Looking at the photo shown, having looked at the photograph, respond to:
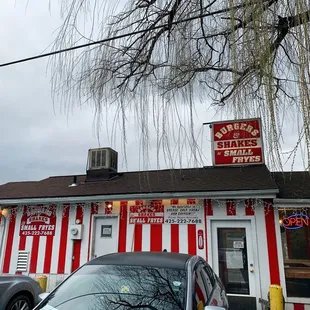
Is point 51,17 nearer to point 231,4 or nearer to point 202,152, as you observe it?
point 231,4

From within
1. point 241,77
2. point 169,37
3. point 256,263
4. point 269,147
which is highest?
point 169,37

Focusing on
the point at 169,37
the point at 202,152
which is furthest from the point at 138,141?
the point at 169,37

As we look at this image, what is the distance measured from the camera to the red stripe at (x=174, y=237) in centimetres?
694

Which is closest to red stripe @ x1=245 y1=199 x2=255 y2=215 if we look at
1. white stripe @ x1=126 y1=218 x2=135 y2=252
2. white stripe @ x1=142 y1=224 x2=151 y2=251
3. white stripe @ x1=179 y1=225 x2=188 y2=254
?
white stripe @ x1=179 y1=225 x2=188 y2=254

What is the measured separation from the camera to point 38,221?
26.3ft

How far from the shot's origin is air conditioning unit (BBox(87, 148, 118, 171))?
908cm

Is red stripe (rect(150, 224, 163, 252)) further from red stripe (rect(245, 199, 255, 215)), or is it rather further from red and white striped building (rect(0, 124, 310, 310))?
red stripe (rect(245, 199, 255, 215))

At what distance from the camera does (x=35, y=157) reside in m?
6.83

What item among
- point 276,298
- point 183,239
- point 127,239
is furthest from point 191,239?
point 276,298

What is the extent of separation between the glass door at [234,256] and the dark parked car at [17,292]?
12.9 ft

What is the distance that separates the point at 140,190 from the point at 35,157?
8.87 ft

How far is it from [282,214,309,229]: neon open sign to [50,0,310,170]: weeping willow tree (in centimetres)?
375

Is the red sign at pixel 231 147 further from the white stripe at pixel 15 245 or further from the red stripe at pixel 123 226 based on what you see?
the white stripe at pixel 15 245

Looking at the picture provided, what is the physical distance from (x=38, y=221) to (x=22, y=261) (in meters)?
1.15
